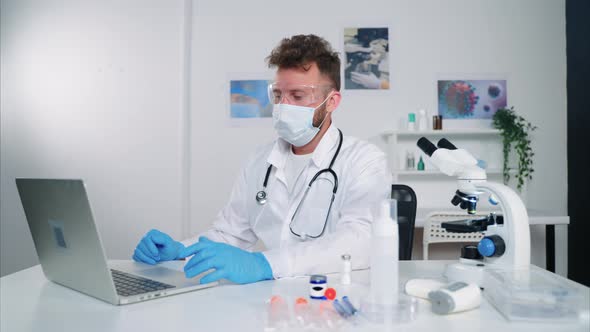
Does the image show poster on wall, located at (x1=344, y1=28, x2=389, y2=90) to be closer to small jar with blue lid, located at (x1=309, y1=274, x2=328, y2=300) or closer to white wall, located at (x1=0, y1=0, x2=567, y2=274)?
white wall, located at (x1=0, y1=0, x2=567, y2=274)

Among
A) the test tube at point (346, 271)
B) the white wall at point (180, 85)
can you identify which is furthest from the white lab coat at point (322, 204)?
the white wall at point (180, 85)

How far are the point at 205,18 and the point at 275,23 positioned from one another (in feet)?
1.78

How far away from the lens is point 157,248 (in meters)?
1.32

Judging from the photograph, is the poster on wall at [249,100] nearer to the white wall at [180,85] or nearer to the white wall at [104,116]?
the white wall at [180,85]

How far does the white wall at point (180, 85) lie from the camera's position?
11.4 ft

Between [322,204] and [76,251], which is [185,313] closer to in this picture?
[76,251]

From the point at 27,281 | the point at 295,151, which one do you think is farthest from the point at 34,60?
the point at 27,281

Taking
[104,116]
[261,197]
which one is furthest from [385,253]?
[104,116]

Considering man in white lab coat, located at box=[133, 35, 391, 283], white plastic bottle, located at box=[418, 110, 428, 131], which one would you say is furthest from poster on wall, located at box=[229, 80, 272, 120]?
man in white lab coat, located at box=[133, 35, 391, 283]

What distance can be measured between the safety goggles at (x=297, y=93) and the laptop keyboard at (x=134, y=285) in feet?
2.87

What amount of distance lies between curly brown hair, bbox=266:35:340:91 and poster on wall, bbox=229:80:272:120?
5.44ft

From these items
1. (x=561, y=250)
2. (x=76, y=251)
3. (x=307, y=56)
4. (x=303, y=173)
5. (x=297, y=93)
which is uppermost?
(x=307, y=56)

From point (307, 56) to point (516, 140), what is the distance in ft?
7.36

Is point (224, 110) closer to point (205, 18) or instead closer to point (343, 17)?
point (205, 18)
